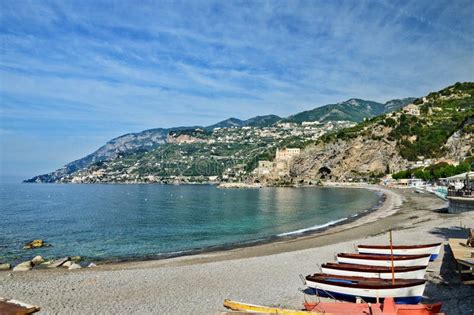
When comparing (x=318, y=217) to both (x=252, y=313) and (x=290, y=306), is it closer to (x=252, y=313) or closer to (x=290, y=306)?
(x=290, y=306)

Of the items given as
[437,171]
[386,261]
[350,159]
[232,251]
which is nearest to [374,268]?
[386,261]

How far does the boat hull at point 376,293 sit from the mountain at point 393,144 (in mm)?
115085

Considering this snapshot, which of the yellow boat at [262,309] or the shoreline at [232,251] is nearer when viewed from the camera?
the yellow boat at [262,309]

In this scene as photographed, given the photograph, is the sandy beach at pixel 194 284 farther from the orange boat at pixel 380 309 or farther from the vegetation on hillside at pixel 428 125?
the vegetation on hillside at pixel 428 125

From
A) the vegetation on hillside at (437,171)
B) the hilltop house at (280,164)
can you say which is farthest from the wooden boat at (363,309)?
the hilltop house at (280,164)

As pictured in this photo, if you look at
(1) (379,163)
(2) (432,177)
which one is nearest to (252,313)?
(2) (432,177)

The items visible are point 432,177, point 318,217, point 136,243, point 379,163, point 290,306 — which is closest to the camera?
point 290,306

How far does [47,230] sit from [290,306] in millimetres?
35585

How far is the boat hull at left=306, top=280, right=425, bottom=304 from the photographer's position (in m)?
11.1

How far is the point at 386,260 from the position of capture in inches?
588

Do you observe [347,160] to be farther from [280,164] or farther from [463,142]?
[463,142]

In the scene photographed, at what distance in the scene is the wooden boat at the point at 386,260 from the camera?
14391mm

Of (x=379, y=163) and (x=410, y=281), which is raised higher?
(x=379, y=163)

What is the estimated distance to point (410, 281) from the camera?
451 inches
